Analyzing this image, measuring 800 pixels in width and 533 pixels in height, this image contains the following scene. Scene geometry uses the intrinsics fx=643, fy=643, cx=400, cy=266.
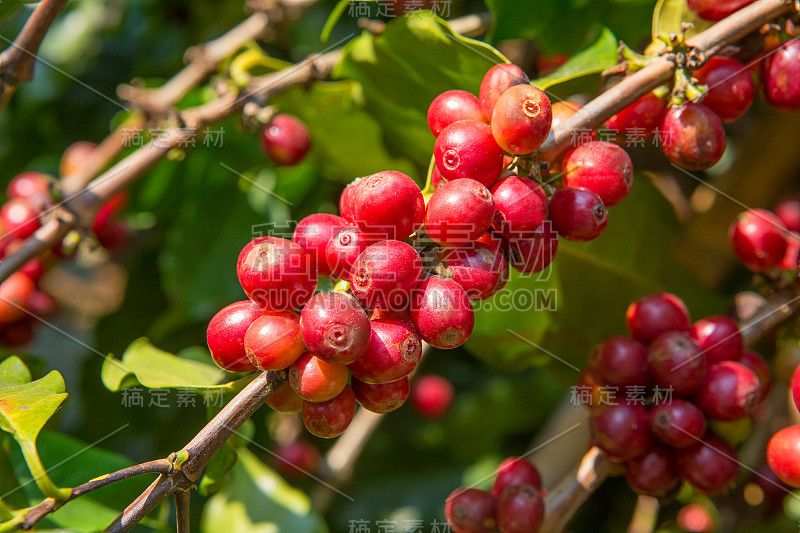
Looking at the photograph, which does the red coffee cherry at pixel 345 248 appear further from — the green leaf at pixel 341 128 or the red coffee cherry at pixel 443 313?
the green leaf at pixel 341 128

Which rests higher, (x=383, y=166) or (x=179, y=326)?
(x=383, y=166)

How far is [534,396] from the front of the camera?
1858mm

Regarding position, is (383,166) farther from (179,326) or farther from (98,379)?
(98,379)

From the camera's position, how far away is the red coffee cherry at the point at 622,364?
3.17 ft

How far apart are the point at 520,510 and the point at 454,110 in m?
0.58

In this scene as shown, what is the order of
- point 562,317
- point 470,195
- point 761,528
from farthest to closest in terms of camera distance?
point 761,528, point 562,317, point 470,195

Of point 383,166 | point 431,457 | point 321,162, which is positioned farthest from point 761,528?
point 321,162

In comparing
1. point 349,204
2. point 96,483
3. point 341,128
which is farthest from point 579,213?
point 341,128

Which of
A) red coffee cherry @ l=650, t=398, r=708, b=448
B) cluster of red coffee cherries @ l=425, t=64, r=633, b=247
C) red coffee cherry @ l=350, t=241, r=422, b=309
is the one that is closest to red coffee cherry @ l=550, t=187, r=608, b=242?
cluster of red coffee cherries @ l=425, t=64, r=633, b=247

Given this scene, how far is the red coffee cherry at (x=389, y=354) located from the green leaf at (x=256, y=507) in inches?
29.8

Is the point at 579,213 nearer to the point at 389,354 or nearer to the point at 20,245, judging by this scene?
the point at 389,354

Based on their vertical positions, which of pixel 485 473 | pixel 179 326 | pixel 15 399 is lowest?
→ pixel 485 473

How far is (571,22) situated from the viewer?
121 cm

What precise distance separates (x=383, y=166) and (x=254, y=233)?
1.15 ft
